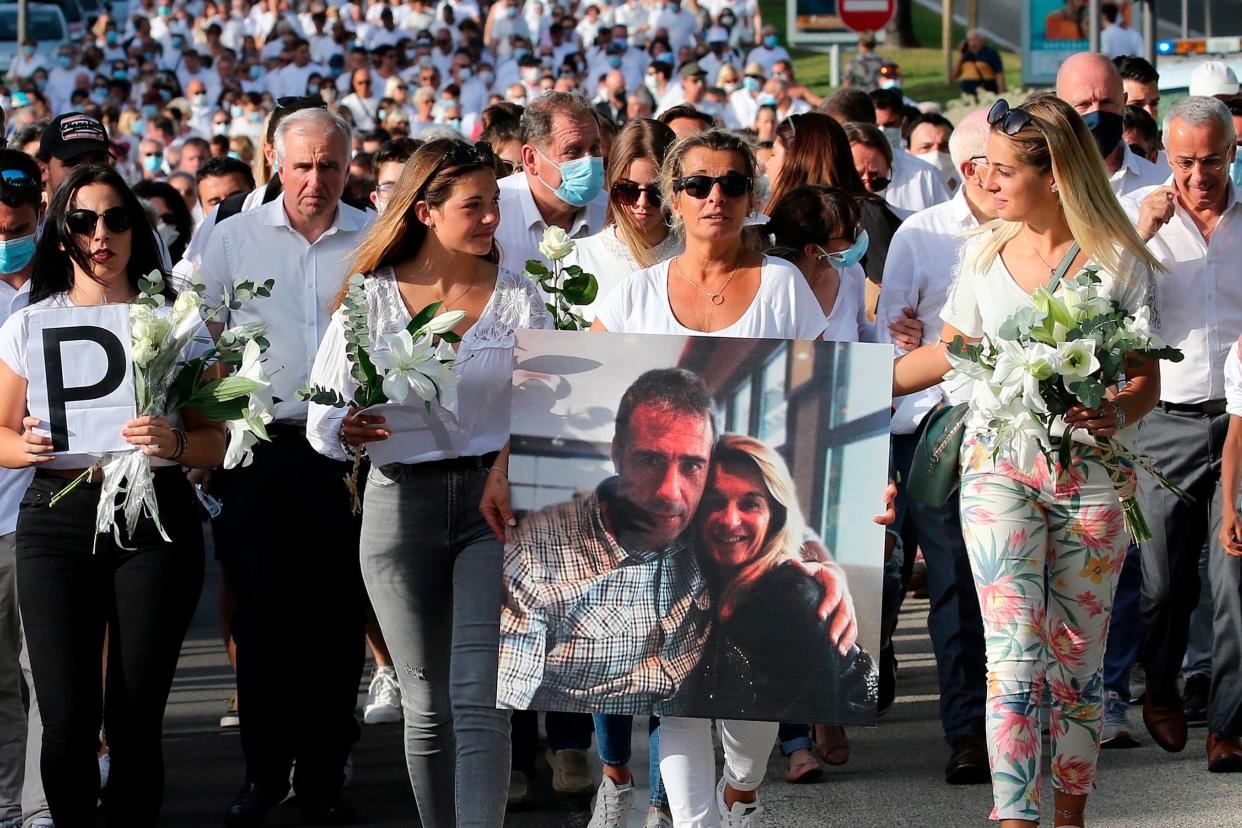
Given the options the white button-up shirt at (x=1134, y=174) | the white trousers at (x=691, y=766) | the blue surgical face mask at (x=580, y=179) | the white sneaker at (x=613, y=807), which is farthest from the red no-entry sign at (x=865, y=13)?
the white trousers at (x=691, y=766)

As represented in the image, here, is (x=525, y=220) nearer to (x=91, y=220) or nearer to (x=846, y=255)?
A: (x=846, y=255)

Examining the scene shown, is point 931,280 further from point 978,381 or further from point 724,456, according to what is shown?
point 724,456

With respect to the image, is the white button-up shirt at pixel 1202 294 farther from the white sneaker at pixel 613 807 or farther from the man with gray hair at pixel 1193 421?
the white sneaker at pixel 613 807

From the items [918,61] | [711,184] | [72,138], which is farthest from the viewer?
[918,61]

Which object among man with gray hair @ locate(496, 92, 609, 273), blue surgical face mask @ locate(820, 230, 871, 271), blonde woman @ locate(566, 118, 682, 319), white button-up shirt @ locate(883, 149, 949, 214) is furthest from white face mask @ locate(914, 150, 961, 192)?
blonde woman @ locate(566, 118, 682, 319)

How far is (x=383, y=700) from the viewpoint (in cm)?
830

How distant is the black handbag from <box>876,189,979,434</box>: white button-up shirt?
1352 millimetres

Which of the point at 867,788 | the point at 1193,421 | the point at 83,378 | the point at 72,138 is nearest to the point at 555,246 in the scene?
the point at 83,378

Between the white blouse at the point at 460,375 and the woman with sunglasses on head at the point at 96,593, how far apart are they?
533mm

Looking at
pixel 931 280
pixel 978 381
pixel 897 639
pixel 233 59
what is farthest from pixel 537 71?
pixel 978 381

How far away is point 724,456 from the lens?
514cm

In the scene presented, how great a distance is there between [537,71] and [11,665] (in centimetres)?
2199

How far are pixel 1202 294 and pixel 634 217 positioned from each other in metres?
2.21

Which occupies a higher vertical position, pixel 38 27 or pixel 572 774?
pixel 38 27
